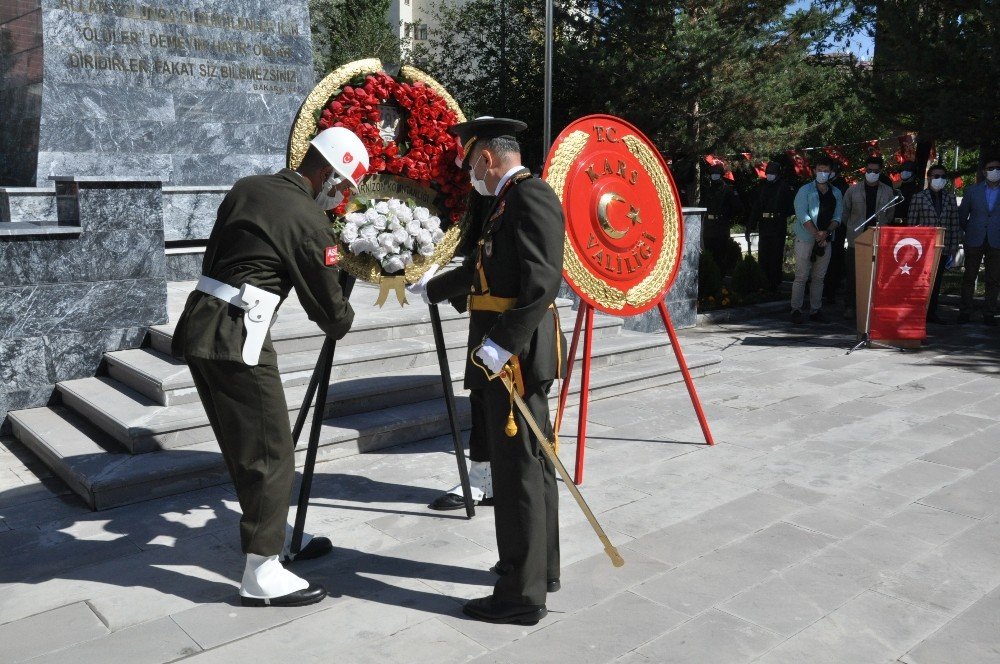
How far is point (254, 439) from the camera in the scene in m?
3.57

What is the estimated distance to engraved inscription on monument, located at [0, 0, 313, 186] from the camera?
9.93 metres

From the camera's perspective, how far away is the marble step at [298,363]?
579 cm

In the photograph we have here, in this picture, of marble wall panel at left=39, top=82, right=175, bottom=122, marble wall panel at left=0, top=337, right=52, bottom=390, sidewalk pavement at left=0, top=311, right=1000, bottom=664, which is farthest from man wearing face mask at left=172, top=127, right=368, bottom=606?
marble wall panel at left=39, top=82, right=175, bottom=122

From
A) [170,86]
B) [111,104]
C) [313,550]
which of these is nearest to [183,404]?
[313,550]

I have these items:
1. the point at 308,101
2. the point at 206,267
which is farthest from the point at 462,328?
the point at 206,267

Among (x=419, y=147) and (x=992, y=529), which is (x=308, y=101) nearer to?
(x=419, y=147)

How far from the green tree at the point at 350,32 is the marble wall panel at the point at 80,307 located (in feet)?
76.0

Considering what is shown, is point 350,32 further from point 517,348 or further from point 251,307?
point 517,348

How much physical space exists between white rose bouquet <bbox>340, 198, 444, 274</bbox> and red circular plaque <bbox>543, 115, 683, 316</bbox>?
988 millimetres

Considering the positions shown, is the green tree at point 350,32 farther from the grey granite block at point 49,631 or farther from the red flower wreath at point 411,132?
the grey granite block at point 49,631

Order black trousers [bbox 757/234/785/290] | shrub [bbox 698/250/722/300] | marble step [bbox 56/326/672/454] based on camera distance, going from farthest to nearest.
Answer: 1. black trousers [bbox 757/234/785/290]
2. shrub [bbox 698/250/722/300]
3. marble step [bbox 56/326/672/454]

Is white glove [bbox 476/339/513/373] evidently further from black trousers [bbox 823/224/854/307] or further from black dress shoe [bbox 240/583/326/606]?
black trousers [bbox 823/224/854/307]

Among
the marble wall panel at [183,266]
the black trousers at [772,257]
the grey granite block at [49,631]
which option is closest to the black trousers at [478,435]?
the grey granite block at [49,631]

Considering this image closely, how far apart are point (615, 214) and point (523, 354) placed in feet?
6.28
